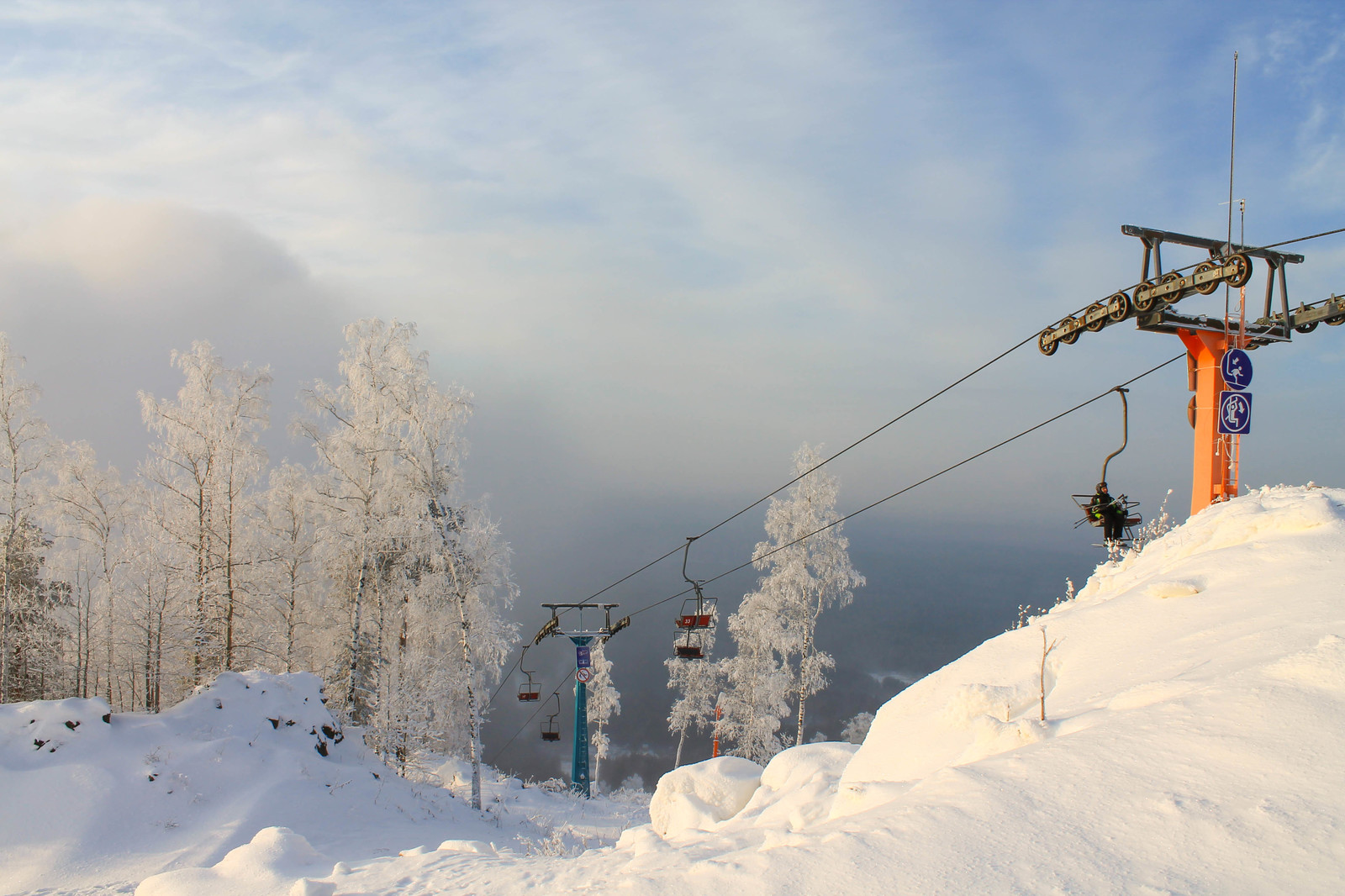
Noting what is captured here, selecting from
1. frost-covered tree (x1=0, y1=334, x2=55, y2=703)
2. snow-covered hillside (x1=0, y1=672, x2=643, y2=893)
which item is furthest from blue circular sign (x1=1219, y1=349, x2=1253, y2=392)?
frost-covered tree (x1=0, y1=334, x2=55, y2=703)

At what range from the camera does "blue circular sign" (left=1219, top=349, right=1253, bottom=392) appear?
8.43 metres

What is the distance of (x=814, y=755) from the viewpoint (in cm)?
732

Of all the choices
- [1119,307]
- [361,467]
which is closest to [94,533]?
[361,467]

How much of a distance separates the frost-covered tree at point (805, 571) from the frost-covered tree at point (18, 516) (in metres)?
18.1

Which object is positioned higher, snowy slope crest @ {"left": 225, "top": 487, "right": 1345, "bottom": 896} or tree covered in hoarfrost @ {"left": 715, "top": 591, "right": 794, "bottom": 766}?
snowy slope crest @ {"left": 225, "top": 487, "right": 1345, "bottom": 896}

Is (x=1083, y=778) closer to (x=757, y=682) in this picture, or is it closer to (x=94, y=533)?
(x=757, y=682)

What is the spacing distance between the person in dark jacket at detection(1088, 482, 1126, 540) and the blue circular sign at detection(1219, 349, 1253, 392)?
6.13 ft

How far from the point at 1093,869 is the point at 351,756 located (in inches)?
566

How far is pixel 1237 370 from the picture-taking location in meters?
8.45

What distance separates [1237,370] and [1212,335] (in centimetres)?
70

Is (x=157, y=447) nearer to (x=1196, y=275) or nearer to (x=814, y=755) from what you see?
(x=814, y=755)

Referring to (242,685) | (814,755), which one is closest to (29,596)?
(242,685)

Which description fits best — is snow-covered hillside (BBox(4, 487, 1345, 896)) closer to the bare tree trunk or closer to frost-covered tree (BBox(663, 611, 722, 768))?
the bare tree trunk

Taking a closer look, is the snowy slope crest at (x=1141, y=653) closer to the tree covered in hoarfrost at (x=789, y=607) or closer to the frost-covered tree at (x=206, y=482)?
the tree covered in hoarfrost at (x=789, y=607)
